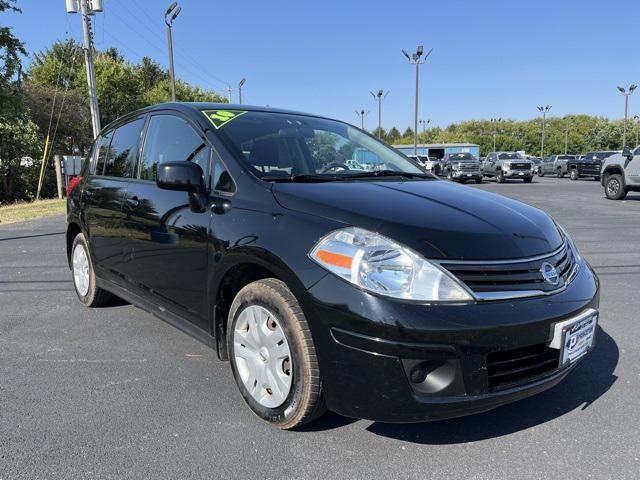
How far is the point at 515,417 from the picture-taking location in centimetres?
275

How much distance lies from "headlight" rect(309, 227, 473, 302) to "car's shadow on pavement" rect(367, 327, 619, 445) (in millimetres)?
837

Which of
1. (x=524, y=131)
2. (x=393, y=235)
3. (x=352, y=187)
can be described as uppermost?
(x=524, y=131)

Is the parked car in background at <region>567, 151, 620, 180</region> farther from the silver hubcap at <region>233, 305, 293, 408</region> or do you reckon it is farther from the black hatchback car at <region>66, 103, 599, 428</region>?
the silver hubcap at <region>233, 305, 293, 408</region>

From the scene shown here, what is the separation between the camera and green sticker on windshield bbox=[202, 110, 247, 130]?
328cm

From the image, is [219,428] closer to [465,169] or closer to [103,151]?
[103,151]

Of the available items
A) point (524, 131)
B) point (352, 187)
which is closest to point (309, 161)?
point (352, 187)

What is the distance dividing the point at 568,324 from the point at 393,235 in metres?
0.90

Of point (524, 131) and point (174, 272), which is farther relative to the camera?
point (524, 131)

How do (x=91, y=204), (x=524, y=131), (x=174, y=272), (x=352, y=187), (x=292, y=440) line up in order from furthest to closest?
(x=524, y=131) → (x=91, y=204) → (x=174, y=272) → (x=352, y=187) → (x=292, y=440)

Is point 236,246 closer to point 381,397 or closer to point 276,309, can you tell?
point 276,309

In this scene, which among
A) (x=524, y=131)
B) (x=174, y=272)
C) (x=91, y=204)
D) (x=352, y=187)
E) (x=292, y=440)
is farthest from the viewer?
(x=524, y=131)

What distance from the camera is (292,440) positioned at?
2.54 metres

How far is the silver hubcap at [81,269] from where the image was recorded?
472 centimetres

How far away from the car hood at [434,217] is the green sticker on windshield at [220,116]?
0.79 metres
